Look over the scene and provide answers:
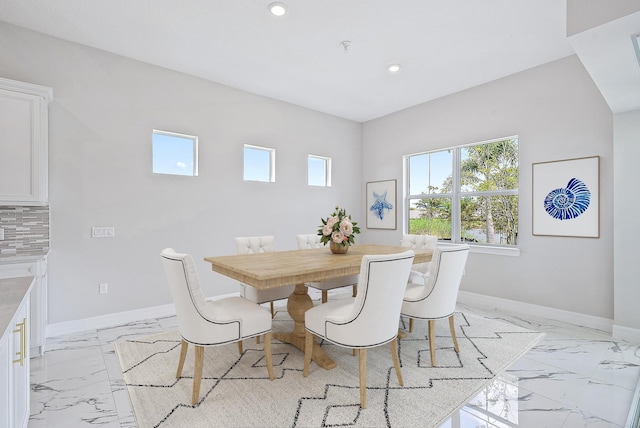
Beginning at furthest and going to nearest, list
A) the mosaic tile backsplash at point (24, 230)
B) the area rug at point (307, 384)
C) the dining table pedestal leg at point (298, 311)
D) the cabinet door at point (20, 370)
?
the mosaic tile backsplash at point (24, 230)
the dining table pedestal leg at point (298, 311)
the area rug at point (307, 384)
the cabinet door at point (20, 370)

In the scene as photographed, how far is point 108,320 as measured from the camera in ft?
11.1

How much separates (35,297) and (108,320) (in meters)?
0.94

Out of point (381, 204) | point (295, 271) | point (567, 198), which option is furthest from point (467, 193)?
Result: point (295, 271)

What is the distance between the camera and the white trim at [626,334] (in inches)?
115

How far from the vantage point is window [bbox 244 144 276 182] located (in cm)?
455

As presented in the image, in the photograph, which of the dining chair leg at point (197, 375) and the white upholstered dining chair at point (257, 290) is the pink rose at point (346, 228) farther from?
the dining chair leg at point (197, 375)

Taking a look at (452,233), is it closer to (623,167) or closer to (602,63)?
(623,167)

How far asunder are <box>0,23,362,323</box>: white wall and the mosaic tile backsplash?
9cm

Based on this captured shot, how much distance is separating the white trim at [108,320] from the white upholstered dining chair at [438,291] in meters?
2.59

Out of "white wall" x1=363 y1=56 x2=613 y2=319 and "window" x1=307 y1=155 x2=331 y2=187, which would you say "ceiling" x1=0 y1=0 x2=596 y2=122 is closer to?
"white wall" x1=363 y1=56 x2=613 y2=319

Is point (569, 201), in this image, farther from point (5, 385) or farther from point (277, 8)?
point (5, 385)

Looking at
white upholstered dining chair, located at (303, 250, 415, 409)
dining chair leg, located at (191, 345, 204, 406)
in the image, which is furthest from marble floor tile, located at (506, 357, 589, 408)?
dining chair leg, located at (191, 345, 204, 406)

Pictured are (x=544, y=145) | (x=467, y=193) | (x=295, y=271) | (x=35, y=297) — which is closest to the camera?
(x=295, y=271)

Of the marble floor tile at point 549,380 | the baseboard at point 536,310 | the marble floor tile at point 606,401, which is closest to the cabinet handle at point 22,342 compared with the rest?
the marble floor tile at point 549,380
